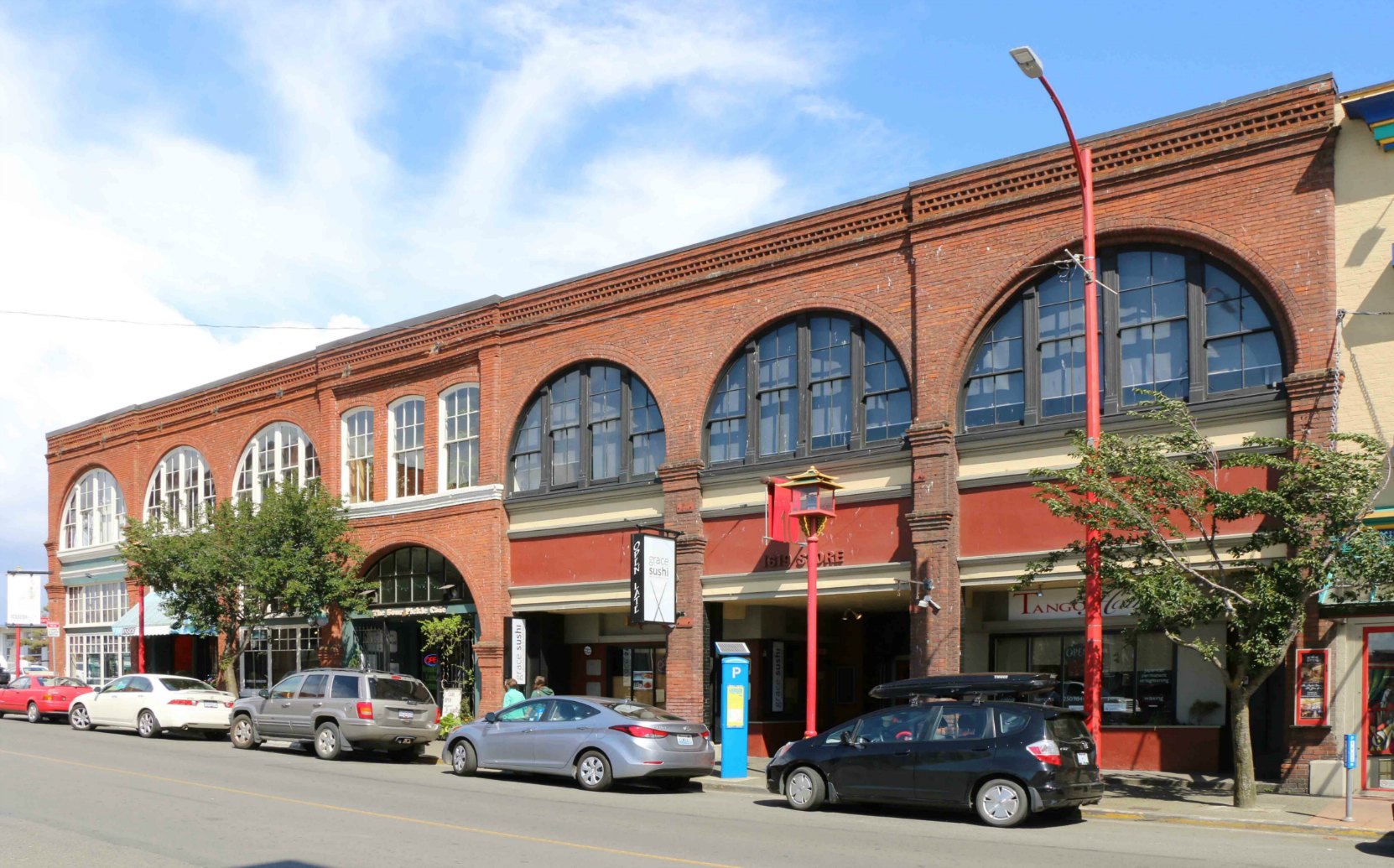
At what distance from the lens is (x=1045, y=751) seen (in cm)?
1476

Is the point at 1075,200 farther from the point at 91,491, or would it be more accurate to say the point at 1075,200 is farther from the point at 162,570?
the point at 91,491

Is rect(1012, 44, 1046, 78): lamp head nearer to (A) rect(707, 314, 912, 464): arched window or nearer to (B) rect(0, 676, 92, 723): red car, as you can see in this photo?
(A) rect(707, 314, 912, 464): arched window

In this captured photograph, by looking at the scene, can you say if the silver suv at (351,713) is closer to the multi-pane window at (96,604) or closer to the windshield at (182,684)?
the windshield at (182,684)

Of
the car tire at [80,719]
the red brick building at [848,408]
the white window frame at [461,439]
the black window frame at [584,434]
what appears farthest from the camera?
the car tire at [80,719]

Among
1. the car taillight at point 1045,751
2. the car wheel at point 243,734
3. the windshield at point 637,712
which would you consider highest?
the car taillight at point 1045,751

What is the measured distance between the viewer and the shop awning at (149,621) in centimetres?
3931

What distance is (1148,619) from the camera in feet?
53.6

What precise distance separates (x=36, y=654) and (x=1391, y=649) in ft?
192

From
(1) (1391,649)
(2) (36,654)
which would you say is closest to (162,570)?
(1) (1391,649)

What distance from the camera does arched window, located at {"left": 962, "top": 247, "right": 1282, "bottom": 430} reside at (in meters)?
→ 18.9

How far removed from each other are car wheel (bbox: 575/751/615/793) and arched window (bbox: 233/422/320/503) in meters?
18.0

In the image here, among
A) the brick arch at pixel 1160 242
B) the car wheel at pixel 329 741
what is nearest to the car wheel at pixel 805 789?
the brick arch at pixel 1160 242

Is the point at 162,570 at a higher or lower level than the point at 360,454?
lower

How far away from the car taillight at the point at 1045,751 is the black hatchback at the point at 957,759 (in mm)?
11
